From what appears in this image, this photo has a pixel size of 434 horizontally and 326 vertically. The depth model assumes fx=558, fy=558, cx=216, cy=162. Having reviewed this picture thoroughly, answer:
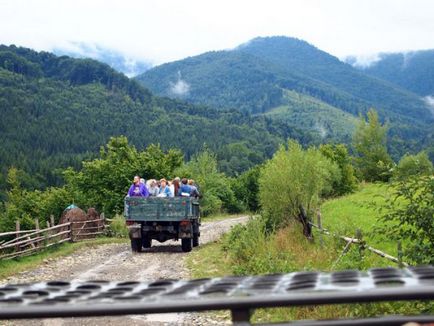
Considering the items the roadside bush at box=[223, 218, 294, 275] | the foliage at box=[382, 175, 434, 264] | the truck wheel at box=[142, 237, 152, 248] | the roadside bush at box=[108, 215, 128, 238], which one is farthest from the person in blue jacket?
the foliage at box=[382, 175, 434, 264]

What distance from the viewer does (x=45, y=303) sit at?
80.7 inches

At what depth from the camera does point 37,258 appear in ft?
57.2

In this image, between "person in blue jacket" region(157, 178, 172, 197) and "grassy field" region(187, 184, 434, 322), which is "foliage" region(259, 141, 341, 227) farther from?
"person in blue jacket" region(157, 178, 172, 197)

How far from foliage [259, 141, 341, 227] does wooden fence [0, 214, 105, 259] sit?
804 cm

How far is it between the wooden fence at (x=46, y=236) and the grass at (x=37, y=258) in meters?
0.31

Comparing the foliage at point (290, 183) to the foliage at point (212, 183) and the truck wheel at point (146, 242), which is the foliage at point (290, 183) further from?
the foliage at point (212, 183)

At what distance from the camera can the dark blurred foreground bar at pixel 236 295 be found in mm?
1865

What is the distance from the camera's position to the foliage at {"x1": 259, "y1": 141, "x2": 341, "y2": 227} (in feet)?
60.4

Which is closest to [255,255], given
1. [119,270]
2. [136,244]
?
[119,270]

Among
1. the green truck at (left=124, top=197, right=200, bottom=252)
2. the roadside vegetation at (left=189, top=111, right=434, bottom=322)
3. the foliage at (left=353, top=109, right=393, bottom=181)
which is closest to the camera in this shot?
the roadside vegetation at (left=189, top=111, right=434, bottom=322)

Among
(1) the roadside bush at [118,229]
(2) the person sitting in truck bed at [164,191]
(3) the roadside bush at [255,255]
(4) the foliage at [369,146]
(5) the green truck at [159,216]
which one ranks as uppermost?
(4) the foliage at [369,146]

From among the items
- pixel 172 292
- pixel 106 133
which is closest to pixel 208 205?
pixel 172 292

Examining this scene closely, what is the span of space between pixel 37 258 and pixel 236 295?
1666 centimetres

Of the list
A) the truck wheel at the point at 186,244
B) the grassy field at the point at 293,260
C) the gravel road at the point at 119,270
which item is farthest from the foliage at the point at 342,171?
the gravel road at the point at 119,270
